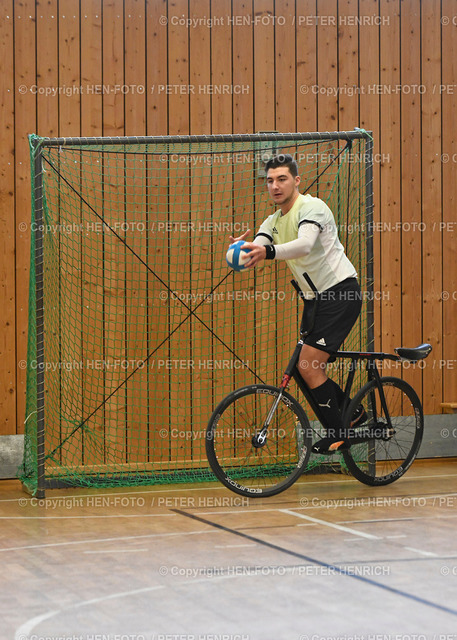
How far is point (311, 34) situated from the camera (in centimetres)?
770

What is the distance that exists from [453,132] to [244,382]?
9.72 feet

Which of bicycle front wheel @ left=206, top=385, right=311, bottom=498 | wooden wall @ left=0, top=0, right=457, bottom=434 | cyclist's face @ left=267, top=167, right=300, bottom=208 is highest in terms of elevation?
wooden wall @ left=0, top=0, right=457, bottom=434

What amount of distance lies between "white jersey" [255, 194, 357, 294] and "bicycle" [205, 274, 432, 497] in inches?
4.1

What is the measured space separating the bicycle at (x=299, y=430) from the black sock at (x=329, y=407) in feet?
0.18

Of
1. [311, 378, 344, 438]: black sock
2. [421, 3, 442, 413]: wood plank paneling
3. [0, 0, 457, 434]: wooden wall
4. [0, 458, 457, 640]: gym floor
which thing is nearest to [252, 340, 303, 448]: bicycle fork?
[311, 378, 344, 438]: black sock

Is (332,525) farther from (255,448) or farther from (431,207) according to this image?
(431,207)

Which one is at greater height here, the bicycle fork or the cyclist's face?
the cyclist's face

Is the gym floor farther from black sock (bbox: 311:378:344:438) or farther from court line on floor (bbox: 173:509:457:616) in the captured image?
black sock (bbox: 311:378:344:438)

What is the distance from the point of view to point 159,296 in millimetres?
7293

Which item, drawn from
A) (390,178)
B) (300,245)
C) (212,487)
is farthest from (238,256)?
(390,178)

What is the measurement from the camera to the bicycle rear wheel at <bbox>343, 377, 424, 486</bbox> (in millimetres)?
6320

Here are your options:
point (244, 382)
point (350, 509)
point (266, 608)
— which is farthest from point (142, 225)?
point (266, 608)

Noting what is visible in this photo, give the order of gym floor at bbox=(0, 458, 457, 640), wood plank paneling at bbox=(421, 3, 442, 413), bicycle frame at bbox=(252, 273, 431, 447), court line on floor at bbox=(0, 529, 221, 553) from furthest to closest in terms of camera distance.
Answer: wood plank paneling at bbox=(421, 3, 442, 413)
bicycle frame at bbox=(252, 273, 431, 447)
court line on floor at bbox=(0, 529, 221, 553)
gym floor at bbox=(0, 458, 457, 640)

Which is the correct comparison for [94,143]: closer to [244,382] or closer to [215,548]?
[244,382]
